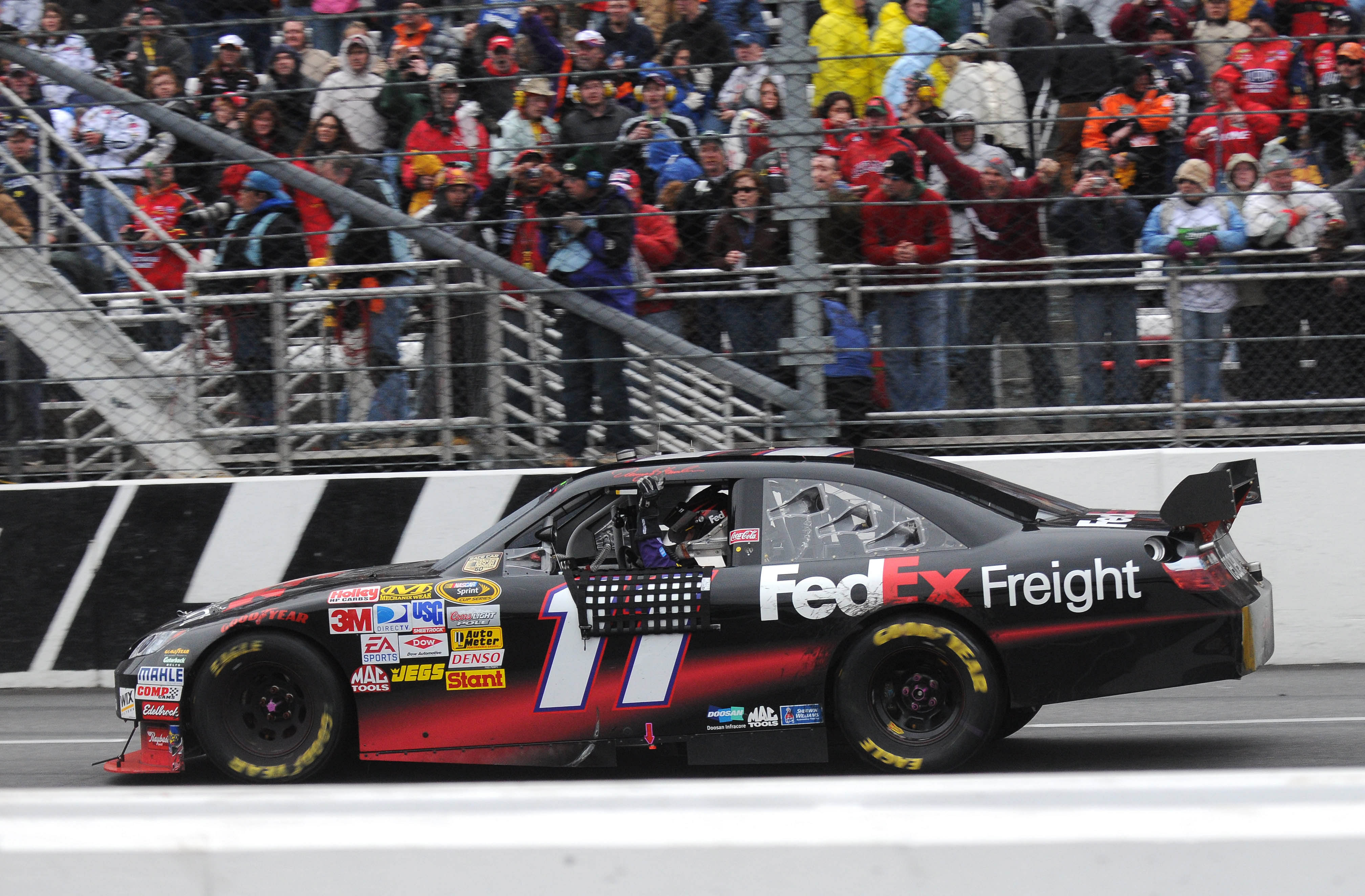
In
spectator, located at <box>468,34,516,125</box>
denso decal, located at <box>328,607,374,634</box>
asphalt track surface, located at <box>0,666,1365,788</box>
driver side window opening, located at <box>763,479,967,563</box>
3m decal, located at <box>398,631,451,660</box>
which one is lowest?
asphalt track surface, located at <box>0,666,1365,788</box>

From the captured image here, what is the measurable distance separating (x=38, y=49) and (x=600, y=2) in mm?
3476

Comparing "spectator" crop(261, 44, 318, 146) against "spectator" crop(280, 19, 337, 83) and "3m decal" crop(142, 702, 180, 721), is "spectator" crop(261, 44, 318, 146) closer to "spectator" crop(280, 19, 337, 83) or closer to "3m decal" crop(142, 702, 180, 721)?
"spectator" crop(280, 19, 337, 83)

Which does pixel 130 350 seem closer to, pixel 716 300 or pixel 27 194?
pixel 27 194

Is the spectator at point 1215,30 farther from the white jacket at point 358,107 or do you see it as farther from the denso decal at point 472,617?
the denso decal at point 472,617

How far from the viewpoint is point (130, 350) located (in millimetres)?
8758

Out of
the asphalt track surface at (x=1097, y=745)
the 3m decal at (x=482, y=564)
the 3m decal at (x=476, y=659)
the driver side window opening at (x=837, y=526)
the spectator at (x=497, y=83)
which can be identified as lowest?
the asphalt track surface at (x=1097, y=745)

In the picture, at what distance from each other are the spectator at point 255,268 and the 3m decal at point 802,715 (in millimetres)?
4352

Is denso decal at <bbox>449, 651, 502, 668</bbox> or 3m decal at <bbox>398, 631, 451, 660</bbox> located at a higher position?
3m decal at <bbox>398, 631, 451, 660</bbox>

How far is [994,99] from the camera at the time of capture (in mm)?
8445

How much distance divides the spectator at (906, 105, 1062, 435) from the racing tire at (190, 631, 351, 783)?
411 cm

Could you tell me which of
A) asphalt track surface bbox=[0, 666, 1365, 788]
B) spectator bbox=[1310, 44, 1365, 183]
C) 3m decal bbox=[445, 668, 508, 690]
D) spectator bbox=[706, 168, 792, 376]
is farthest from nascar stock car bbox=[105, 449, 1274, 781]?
spectator bbox=[1310, 44, 1365, 183]

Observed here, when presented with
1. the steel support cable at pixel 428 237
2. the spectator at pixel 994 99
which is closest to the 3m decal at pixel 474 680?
the steel support cable at pixel 428 237

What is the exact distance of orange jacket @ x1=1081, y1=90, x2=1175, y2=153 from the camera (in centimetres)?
829

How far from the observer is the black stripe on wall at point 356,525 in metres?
8.39
